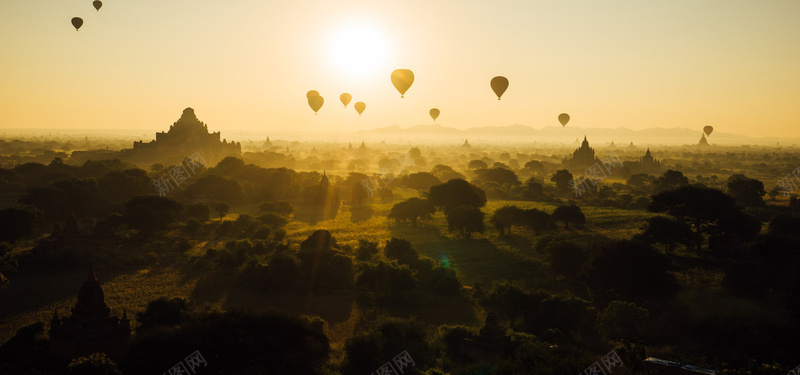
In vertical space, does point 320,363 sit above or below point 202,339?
below

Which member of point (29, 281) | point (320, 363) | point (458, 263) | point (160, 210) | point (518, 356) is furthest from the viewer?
point (160, 210)

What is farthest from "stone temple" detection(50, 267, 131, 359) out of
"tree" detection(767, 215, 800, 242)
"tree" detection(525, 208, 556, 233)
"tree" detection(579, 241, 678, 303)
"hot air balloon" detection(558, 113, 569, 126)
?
"hot air balloon" detection(558, 113, 569, 126)

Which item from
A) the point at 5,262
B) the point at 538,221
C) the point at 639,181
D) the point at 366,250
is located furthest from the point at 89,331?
the point at 639,181

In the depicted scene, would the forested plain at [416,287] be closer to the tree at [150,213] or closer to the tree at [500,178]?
the tree at [150,213]

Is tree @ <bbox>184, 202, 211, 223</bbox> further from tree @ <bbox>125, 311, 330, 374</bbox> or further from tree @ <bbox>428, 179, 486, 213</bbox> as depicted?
tree @ <bbox>125, 311, 330, 374</bbox>

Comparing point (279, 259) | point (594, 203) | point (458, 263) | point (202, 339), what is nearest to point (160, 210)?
point (279, 259)

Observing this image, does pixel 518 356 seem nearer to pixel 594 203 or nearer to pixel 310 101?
pixel 594 203
